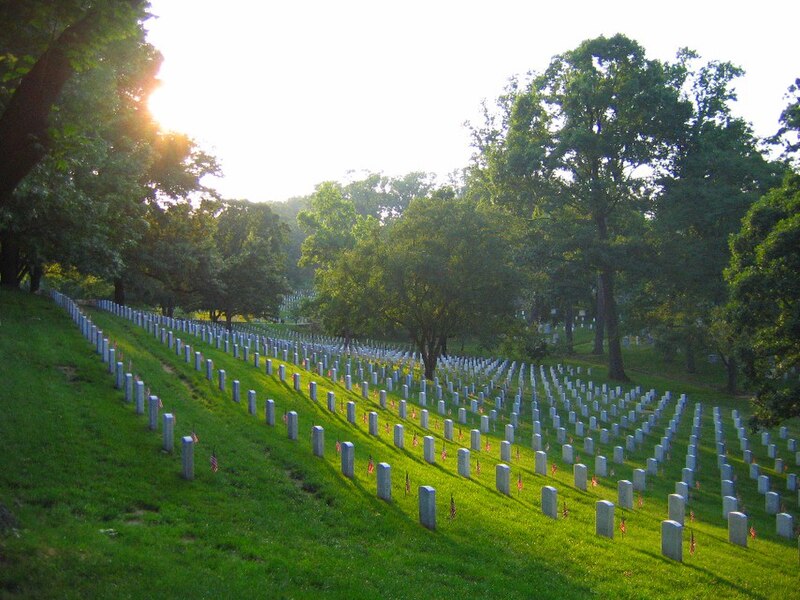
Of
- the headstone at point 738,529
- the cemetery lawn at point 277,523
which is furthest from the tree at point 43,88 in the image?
the headstone at point 738,529

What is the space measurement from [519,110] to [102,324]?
25617mm

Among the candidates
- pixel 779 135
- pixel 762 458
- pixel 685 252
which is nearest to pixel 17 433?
pixel 762 458

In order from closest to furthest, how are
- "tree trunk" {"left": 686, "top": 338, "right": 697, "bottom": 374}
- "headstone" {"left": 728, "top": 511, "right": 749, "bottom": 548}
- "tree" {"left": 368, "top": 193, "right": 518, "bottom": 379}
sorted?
"headstone" {"left": 728, "top": 511, "right": 749, "bottom": 548}
"tree" {"left": 368, "top": 193, "right": 518, "bottom": 379}
"tree trunk" {"left": 686, "top": 338, "right": 697, "bottom": 374}

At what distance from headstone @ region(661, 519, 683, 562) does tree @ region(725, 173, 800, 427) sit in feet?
29.4

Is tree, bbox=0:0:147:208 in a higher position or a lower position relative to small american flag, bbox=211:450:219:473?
higher

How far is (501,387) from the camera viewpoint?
91.0 ft

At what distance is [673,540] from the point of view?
800 cm

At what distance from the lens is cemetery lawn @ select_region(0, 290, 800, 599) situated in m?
5.84

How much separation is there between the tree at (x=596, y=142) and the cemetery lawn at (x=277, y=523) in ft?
79.1

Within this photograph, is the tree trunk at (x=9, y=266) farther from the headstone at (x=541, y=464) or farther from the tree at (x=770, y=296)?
the tree at (x=770, y=296)

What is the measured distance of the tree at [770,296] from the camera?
15031 mm

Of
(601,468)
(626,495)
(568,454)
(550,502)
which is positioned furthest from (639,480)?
(550,502)

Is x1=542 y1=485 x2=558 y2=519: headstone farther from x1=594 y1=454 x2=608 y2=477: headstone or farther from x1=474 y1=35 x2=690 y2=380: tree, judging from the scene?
x1=474 y1=35 x2=690 y2=380: tree

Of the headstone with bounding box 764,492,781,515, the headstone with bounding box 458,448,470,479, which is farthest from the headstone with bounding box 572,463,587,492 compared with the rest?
the headstone with bounding box 764,492,781,515
